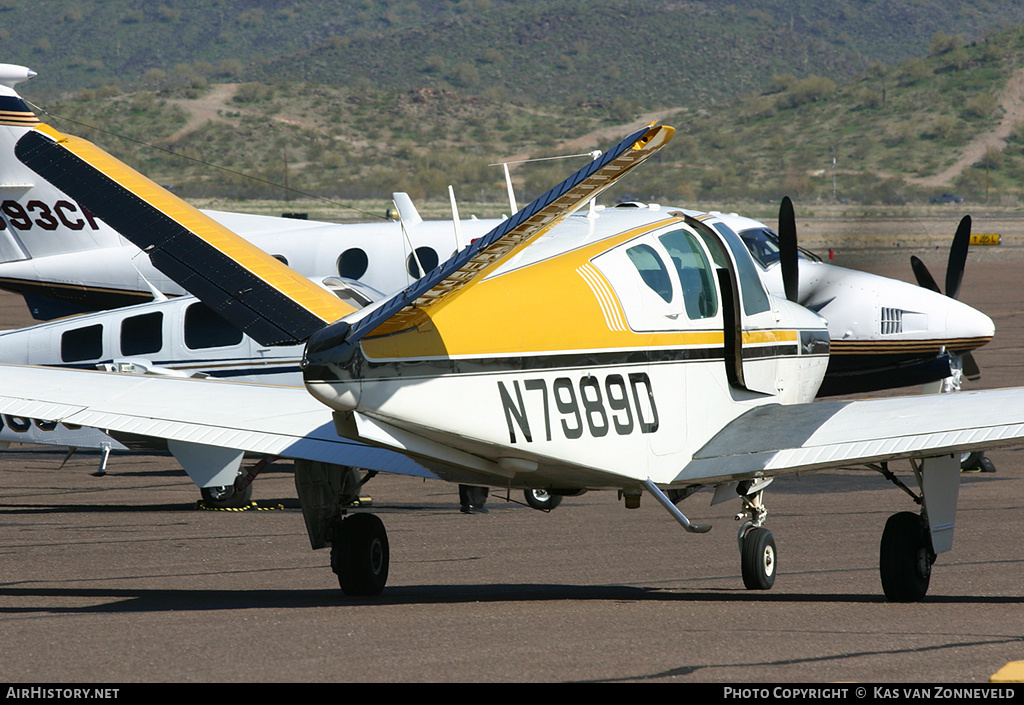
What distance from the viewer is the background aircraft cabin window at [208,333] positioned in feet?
53.8

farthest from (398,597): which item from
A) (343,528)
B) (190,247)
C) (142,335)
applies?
(142,335)

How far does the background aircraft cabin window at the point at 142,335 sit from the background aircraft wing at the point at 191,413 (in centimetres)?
679

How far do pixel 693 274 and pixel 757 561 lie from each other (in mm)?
2246

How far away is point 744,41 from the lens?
173 meters

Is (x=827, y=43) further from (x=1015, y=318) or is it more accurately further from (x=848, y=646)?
(x=848, y=646)

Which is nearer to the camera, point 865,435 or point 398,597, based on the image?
point 865,435

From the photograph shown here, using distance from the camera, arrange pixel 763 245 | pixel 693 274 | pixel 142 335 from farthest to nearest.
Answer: pixel 763 245, pixel 142 335, pixel 693 274

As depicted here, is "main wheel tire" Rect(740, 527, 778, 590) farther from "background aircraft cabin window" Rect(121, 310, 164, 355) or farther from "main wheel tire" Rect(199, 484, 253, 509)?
"background aircraft cabin window" Rect(121, 310, 164, 355)

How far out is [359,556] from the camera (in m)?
9.40

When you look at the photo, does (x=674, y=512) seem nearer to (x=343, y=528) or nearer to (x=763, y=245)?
(x=343, y=528)

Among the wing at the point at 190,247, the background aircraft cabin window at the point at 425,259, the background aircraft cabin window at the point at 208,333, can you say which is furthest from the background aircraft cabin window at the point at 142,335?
the background aircraft cabin window at the point at 425,259

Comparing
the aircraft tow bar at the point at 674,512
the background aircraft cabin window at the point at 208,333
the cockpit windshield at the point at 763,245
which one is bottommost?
the aircraft tow bar at the point at 674,512

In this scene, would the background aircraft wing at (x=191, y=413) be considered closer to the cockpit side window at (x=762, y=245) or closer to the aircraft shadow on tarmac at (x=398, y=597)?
the aircraft shadow on tarmac at (x=398, y=597)

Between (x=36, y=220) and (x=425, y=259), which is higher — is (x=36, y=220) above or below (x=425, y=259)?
above
